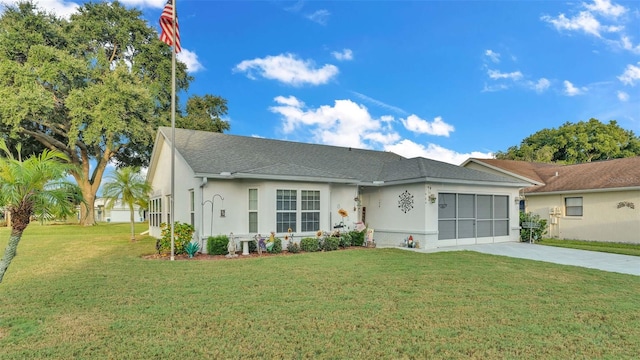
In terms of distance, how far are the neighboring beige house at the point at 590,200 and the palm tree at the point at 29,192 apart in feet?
60.6

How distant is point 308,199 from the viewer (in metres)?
13.1

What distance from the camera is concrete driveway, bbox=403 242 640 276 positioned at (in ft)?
31.1

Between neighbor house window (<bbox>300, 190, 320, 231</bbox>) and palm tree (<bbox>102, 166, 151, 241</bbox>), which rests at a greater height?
palm tree (<bbox>102, 166, 151, 241</bbox>)

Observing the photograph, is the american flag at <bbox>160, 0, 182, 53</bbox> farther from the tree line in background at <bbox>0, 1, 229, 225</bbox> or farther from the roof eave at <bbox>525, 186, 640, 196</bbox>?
the roof eave at <bbox>525, 186, 640, 196</bbox>

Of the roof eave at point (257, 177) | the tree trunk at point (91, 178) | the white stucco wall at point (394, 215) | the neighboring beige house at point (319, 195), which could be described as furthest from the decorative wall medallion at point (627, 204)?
the tree trunk at point (91, 178)

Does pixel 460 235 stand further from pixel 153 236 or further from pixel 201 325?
pixel 153 236

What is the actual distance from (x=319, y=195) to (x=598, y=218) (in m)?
13.0

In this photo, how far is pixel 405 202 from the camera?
14.0 metres

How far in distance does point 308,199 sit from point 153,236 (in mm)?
9756

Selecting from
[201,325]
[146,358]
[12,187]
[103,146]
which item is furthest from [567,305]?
[103,146]

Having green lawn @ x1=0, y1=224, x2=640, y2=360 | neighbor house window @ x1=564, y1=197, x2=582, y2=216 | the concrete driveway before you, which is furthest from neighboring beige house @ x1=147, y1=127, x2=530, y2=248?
neighbor house window @ x1=564, y1=197, x2=582, y2=216

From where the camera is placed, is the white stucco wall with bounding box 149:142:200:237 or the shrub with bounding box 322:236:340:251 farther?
the white stucco wall with bounding box 149:142:200:237

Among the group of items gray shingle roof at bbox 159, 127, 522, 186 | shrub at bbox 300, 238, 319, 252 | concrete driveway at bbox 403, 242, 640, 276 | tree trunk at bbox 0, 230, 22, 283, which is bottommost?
concrete driveway at bbox 403, 242, 640, 276

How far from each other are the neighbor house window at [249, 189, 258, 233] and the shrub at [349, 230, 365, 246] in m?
3.90
